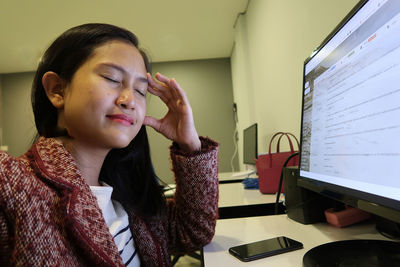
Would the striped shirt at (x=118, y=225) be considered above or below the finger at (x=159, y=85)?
below

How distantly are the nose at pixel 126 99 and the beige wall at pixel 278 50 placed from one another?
0.78 meters

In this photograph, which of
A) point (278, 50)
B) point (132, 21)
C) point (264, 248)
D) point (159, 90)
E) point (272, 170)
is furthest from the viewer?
point (132, 21)

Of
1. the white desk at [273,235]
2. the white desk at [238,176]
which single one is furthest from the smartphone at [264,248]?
the white desk at [238,176]

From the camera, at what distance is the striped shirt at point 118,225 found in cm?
64

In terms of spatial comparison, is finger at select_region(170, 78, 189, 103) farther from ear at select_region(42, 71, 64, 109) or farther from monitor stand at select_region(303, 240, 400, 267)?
monitor stand at select_region(303, 240, 400, 267)

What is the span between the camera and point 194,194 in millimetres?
759

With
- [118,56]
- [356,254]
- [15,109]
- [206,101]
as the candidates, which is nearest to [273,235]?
[356,254]

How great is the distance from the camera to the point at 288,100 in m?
1.67

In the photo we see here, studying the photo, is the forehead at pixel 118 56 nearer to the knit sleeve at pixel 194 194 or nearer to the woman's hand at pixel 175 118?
the woman's hand at pixel 175 118

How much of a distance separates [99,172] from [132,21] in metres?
2.45

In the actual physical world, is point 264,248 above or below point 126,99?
below

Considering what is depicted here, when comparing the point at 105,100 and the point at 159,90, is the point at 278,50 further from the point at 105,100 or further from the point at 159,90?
the point at 105,100

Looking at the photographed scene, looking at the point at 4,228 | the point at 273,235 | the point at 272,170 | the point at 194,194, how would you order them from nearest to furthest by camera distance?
1. the point at 4,228
2. the point at 273,235
3. the point at 194,194
4. the point at 272,170

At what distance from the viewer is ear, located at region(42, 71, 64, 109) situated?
660 mm
